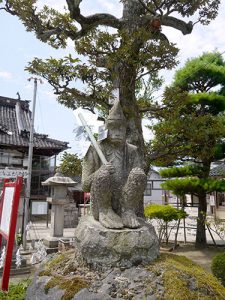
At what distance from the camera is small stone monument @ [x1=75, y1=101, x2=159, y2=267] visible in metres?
3.11

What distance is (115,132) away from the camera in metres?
3.77

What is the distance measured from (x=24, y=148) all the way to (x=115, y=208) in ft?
46.9

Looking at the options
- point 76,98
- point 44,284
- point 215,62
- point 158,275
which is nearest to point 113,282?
point 158,275

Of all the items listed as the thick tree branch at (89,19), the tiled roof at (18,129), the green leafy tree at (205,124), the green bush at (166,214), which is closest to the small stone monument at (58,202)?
the green bush at (166,214)

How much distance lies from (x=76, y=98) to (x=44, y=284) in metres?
4.01

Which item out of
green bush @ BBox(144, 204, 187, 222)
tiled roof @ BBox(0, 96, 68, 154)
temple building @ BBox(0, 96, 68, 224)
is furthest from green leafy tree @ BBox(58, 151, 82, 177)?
tiled roof @ BBox(0, 96, 68, 154)

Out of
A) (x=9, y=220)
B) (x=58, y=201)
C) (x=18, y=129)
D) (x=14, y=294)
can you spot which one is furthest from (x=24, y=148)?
(x=14, y=294)

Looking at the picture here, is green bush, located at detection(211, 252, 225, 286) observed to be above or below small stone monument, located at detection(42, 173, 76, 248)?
below

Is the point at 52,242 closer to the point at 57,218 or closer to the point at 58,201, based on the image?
the point at 57,218

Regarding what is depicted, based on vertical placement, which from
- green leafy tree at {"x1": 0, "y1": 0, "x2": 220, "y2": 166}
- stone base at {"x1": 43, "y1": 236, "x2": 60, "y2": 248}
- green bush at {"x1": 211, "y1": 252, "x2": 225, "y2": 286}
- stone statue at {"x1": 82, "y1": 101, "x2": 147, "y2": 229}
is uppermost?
green leafy tree at {"x1": 0, "y1": 0, "x2": 220, "y2": 166}

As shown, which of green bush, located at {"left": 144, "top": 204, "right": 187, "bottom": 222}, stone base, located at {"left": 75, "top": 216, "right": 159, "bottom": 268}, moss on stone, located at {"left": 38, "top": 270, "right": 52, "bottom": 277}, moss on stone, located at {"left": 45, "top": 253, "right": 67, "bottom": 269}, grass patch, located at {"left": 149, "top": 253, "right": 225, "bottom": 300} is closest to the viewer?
grass patch, located at {"left": 149, "top": 253, "right": 225, "bottom": 300}

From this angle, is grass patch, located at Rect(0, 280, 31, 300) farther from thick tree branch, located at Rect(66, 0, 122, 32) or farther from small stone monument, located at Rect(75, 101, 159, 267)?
thick tree branch, located at Rect(66, 0, 122, 32)

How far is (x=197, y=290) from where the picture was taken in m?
2.79

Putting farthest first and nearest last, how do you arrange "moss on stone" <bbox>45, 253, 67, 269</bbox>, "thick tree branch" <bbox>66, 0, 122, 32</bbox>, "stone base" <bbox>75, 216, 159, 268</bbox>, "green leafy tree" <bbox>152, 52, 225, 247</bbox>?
1. "green leafy tree" <bbox>152, 52, 225, 247</bbox>
2. "thick tree branch" <bbox>66, 0, 122, 32</bbox>
3. "moss on stone" <bbox>45, 253, 67, 269</bbox>
4. "stone base" <bbox>75, 216, 159, 268</bbox>
